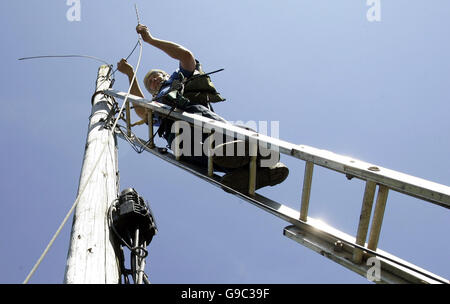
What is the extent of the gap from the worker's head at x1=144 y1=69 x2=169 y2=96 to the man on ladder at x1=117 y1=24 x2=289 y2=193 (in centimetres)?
85

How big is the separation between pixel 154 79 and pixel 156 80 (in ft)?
0.12

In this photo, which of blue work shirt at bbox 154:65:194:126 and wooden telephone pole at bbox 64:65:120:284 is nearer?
wooden telephone pole at bbox 64:65:120:284

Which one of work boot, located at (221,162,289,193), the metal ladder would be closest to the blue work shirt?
the metal ladder

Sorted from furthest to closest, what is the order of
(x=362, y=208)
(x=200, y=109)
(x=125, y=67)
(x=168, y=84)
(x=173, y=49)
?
(x=125, y=67), (x=168, y=84), (x=173, y=49), (x=200, y=109), (x=362, y=208)

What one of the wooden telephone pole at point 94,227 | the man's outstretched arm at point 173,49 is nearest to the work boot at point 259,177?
the wooden telephone pole at point 94,227

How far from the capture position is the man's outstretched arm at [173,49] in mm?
4604

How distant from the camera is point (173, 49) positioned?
181 inches

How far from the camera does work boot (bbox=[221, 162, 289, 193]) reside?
3.67 meters

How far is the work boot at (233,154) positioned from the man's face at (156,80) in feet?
8.60

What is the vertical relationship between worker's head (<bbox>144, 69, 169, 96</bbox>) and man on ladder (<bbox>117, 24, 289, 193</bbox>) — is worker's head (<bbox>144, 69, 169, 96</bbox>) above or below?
above

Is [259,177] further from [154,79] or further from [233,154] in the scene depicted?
[154,79]

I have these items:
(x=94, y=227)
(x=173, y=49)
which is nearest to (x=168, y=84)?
(x=173, y=49)

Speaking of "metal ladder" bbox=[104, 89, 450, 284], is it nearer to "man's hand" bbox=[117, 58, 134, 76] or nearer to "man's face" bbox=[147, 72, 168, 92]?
"man's face" bbox=[147, 72, 168, 92]
